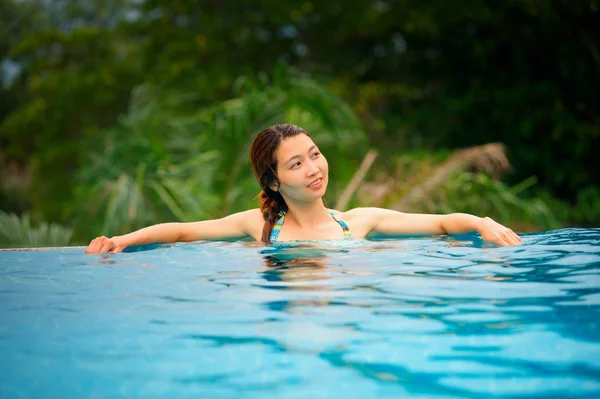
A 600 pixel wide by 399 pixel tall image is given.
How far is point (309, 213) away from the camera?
4.79 metres

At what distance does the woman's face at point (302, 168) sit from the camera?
4418 millimetres

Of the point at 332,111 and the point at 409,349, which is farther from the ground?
the point at 332,111

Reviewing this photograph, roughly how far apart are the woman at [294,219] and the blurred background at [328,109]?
2432 millimetres

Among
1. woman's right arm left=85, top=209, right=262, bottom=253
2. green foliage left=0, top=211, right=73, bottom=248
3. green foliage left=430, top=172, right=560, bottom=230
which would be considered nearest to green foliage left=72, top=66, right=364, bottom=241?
green foliage left=0, top=211, right=73, bottom=248

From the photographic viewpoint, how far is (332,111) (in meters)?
9.16

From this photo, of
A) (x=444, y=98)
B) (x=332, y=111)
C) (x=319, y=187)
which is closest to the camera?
(x=319, y=187)

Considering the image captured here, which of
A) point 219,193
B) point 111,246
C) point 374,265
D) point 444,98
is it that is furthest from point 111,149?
point 444,98

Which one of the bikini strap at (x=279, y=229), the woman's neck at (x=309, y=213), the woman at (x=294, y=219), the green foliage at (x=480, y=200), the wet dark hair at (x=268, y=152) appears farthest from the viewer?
the green foliage at (x=480, y=200)

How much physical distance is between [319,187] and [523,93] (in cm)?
1178

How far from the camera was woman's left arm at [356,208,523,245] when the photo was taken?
14.3ft

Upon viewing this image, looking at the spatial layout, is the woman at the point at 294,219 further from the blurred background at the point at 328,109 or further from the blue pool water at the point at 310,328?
the blurred background at the point at 328,109

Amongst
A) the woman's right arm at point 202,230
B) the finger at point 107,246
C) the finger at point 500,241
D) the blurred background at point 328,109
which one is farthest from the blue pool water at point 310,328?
the blurred background at point 328,109

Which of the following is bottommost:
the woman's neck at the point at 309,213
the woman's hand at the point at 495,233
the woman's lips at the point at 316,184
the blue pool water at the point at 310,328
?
the blue pool water at the point at 310,328

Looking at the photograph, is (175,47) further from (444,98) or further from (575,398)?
(575,398)
